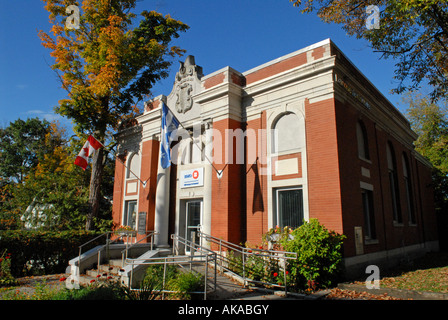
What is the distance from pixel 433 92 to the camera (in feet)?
50.3

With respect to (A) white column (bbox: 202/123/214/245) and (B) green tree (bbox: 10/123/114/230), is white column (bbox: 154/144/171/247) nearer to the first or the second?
(A) white column (bbox: 202/123/214/245)

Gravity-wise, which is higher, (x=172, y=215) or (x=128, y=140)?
(x=128, y=140)

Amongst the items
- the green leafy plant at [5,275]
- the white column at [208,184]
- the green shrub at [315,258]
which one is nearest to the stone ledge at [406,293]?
the green shrub at [315,258]

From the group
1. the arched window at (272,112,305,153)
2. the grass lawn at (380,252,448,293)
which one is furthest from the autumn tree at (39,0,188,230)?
the grass lawn at (380,252,448,293)

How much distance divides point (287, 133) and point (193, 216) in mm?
5881

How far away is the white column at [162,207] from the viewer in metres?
15.2

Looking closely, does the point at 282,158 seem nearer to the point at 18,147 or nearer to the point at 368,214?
the point at 368,214

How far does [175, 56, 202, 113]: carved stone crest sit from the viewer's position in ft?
51.4

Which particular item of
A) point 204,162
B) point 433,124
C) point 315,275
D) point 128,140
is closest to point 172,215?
point 204,162

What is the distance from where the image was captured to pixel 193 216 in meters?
14.7

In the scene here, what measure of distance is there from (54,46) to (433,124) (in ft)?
103

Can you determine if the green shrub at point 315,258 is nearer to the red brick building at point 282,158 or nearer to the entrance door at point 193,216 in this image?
the red brick building at point 282,158

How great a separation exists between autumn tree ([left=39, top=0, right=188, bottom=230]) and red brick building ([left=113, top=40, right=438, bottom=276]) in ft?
9.59
